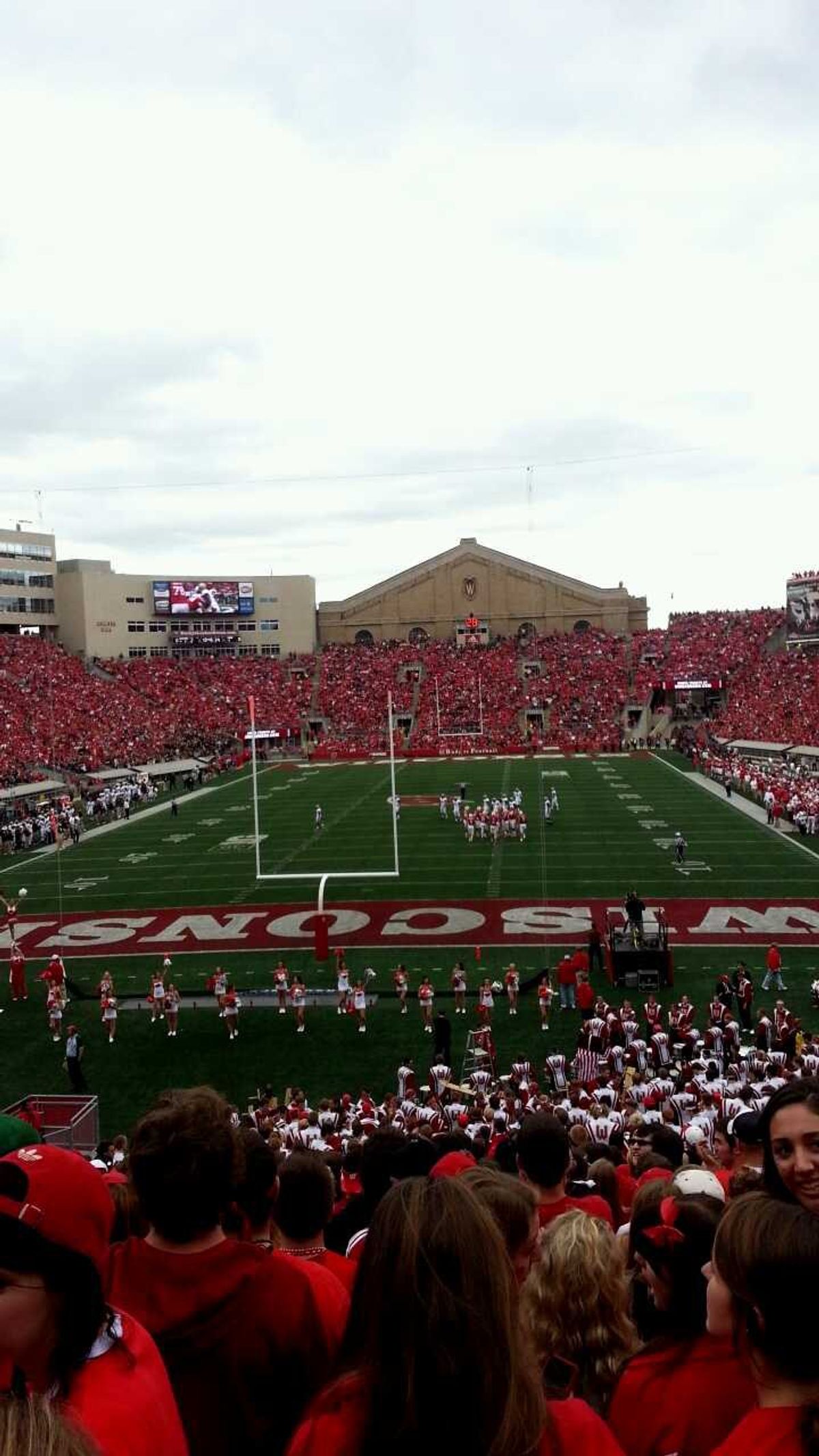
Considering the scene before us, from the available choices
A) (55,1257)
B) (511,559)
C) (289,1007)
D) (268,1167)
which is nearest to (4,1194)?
(55,1257)

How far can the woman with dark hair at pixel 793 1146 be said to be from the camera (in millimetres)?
3166

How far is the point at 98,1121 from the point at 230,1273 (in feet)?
35.7

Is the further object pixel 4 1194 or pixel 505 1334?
pixel 4 1194

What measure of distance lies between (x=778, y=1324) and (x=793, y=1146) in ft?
4.68

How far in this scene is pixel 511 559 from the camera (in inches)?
2768

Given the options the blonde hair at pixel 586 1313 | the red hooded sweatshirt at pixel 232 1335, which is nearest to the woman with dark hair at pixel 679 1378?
the blonde hair at pixel 586 1313

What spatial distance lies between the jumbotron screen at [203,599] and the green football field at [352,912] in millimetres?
35905

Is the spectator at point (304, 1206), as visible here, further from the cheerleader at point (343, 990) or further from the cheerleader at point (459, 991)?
the cheerleader at point (343, 990)

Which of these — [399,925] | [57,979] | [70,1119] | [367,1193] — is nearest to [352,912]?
[399,925]

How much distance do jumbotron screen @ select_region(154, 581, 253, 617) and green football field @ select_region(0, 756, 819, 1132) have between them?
35.9 meters

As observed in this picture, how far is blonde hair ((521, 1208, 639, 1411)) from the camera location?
9.21 feet

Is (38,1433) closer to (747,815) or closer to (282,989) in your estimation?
(282,989)

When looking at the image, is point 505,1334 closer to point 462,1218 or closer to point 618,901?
point 462,1218

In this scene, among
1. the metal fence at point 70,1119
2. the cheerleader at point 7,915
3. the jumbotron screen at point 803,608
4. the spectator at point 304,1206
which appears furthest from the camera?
the jumbotron screen at point 803,608
